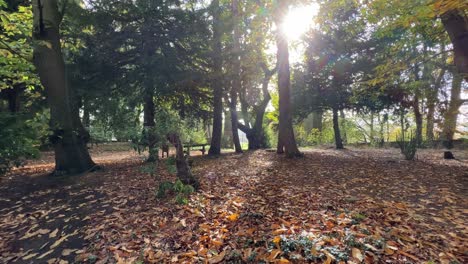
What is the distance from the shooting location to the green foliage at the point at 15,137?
12.5ft

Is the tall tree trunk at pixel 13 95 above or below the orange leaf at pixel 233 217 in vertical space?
above

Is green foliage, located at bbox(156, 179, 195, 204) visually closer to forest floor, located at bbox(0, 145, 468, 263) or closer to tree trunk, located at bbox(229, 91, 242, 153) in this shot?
forest floor, located at bbox(0, 145, 468, 263)

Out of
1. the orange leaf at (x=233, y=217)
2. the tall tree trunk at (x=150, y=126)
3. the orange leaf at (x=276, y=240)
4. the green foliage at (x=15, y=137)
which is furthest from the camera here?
the tall tree trunk at (x=150, y=126)

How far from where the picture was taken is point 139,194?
14.8 feet

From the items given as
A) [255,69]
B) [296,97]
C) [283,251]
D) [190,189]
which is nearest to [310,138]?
[296,97]

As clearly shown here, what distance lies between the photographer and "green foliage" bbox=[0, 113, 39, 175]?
12.5ft

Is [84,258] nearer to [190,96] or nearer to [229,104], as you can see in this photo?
[190,96]

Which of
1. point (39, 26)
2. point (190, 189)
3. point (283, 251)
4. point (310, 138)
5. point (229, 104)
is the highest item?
point (39, 26)

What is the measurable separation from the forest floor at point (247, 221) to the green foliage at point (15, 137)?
0.95m

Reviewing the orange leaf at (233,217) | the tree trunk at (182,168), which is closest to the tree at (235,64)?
the tree trunk at (182,168)

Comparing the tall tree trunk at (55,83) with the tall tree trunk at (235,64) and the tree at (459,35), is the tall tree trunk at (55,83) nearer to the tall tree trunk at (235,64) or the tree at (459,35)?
the tall tree trunk at (235,64)

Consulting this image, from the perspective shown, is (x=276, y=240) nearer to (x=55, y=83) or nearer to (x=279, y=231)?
(x=279, y=231)

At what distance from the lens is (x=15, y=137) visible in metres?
3.88

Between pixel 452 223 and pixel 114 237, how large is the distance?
4290 mm
